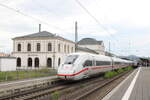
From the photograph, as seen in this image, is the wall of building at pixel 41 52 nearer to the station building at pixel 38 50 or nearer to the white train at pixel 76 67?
the station building at pixel 38 50

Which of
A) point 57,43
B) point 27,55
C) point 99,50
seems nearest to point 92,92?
point 57,43

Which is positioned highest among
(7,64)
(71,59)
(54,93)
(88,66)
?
(71,59)

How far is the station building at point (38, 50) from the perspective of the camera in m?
48.2

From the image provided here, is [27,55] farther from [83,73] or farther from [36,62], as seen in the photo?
[83,73]

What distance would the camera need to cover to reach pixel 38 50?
49594 millimetres

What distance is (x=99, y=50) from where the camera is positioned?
316 ft

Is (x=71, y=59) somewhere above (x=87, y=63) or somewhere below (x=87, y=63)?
above

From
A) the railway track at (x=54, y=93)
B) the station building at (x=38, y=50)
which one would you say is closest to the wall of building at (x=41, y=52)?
the station building at (x=38, y=50)

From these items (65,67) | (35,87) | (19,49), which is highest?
(19,49)

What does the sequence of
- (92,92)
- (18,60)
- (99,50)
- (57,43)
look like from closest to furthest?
(92,92) → (57,43) → (18,60) → (99,50)

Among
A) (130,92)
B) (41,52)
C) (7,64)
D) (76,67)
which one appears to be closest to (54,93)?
(130,92)

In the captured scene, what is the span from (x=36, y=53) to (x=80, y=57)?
33432 mm

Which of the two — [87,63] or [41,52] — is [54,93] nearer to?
[87,63]

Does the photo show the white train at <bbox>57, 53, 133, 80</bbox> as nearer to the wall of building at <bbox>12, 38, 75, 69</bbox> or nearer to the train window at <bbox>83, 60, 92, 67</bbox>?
the train window at <bbox>83, 60, 92, 67</bbox>
